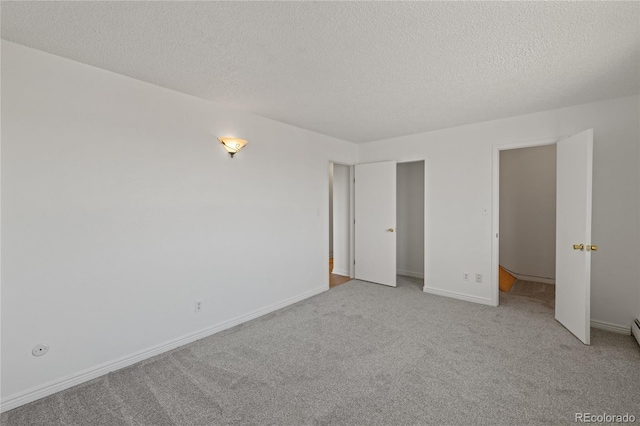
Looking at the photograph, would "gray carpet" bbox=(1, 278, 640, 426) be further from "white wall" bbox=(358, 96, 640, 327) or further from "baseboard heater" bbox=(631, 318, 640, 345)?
"white wall" bbox=(358, 96, 640, 327)

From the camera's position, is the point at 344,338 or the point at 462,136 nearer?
the point at 344,338

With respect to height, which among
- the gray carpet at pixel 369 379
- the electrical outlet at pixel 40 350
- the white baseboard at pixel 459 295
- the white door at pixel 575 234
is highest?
the white door at pixel 575 234

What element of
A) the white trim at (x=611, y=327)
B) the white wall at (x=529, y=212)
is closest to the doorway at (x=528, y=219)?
the white wall at (x=529, y=212)

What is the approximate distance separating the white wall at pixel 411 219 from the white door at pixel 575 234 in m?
2.16

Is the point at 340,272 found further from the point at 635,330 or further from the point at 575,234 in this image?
the point at 635,330

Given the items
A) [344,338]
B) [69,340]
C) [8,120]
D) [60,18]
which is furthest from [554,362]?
[8,120]

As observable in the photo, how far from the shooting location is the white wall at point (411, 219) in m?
5.10

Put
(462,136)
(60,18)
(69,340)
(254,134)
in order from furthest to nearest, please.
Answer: (462,136), (254,134), (69,340), (60,18)

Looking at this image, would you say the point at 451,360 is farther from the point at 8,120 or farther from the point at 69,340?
the point at 8,120

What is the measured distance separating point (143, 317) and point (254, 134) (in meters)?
2.17

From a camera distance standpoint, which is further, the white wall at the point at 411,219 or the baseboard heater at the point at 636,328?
the white wall at the point at 411,219

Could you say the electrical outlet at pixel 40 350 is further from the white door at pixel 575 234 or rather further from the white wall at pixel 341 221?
the white door at pixel 575 234

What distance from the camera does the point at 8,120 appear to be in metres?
1.80

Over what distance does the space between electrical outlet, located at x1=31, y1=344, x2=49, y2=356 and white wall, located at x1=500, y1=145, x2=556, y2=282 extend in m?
6.16
